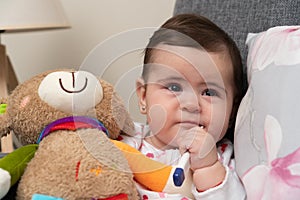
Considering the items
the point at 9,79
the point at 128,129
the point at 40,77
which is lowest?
the point at 9,79

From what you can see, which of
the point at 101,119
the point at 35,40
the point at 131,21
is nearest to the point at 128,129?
the point at 101,119

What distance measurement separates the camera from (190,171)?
809 mm

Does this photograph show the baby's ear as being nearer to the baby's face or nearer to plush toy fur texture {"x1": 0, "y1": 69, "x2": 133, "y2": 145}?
plush toy fur texture {"x1": 0, "y1": 69, "x2": 133, "y2": 145}

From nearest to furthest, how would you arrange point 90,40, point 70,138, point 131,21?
1. point 70,138
2. point 131,21
3. point 90,40

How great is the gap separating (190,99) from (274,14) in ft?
0.87

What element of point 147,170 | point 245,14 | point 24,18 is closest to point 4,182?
point 147,170

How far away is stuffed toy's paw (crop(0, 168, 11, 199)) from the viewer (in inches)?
26.2

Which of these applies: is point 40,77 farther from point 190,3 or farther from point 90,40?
point 90,40

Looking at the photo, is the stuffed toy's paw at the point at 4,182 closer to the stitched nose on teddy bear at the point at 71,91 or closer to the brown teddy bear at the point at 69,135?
the brown teddy bear at the point at 69,135

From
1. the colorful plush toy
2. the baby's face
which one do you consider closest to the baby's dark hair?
the baby's face

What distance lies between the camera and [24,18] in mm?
1377

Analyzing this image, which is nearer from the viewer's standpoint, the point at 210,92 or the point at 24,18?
the point at 210,92

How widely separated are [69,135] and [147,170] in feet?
0.45

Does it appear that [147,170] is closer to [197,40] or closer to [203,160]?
[203,160]
